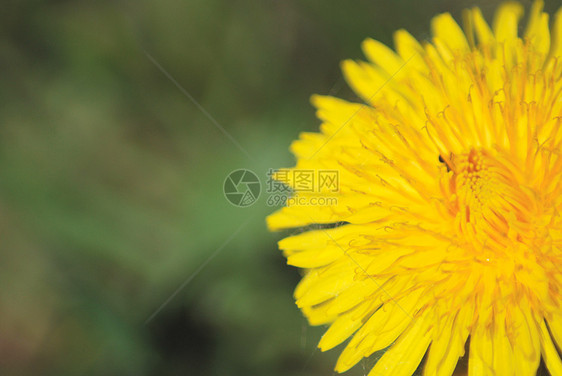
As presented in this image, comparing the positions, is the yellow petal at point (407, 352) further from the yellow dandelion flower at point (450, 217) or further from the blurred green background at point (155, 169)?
the blurred green background at point (155, 169)

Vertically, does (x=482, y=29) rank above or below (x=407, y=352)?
above

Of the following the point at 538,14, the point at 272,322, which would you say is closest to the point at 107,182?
the point at 272,322

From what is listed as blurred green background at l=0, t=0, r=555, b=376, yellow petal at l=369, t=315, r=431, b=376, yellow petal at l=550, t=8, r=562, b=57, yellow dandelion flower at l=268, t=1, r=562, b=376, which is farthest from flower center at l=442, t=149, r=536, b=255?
blurred green background at l=0, t=0, r=555, b=376

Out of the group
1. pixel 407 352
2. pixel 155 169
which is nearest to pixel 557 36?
pixel 407 352

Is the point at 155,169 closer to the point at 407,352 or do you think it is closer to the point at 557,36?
the point at 407,352

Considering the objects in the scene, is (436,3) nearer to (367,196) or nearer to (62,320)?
(367,196)
